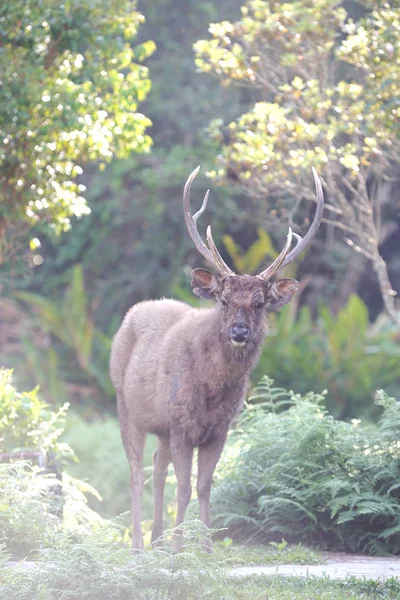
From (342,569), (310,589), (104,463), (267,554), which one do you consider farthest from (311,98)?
(104,463)

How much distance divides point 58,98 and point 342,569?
17.3 ft

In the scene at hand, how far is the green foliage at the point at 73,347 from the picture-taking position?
19078 mm

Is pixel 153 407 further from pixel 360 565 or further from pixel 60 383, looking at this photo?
pixel 60 383

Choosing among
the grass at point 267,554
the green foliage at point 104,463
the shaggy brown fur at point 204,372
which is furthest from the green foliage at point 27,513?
the green foliage at point 104,463

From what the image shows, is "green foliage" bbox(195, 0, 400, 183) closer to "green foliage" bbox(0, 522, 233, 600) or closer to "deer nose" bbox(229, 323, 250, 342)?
"deer nose" bbox(229, 323, 250, 342)

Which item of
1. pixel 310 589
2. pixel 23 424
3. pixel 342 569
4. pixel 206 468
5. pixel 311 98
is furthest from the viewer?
pixel 311 98

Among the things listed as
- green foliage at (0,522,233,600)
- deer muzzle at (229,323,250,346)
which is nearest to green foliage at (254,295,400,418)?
deer muzzle at (229,323,250,346)

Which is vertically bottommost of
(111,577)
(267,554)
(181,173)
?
(181,173)

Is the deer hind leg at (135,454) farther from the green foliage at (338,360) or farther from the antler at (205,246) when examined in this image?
the green foliage at (338,360)

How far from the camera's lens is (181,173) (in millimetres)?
18688

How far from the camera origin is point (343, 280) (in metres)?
21.7

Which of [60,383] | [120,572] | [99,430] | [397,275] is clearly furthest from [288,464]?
[397,275]

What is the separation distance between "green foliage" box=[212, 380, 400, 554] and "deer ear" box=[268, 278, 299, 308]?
1.19 metres

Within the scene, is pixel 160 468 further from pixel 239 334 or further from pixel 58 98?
pixel 58 98
